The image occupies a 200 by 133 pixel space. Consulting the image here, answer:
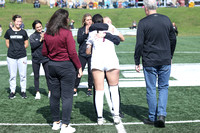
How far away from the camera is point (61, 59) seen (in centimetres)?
511

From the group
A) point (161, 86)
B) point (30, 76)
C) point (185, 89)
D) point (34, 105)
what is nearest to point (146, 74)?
point (161, 86)

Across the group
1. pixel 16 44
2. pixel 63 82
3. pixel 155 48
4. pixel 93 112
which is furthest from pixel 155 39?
pixel 16 44

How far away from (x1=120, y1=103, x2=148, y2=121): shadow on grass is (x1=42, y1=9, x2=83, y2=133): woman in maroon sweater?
4.82ft

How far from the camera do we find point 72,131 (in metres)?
5.23

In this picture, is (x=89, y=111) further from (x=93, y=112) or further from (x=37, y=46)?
(x=37, y=46)

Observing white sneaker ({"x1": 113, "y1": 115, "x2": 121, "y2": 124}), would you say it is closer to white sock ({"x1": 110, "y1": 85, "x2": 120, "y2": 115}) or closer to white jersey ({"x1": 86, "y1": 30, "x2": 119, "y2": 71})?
white sock ({"x1": 110, "y1": 85, "x2": 120, "y2": 115})

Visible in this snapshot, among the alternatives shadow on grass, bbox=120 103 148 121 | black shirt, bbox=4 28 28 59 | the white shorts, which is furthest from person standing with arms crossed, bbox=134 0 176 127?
black shirt, bbox=4 28 28 59

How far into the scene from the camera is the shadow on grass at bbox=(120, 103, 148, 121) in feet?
20.3

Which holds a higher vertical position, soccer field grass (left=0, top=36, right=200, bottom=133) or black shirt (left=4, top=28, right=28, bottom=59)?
black shirt (left=4, top=28, right=28, bottom=59)

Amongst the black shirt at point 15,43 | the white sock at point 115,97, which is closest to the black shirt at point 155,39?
the white sock at point 115,97

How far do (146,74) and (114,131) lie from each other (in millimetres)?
1099

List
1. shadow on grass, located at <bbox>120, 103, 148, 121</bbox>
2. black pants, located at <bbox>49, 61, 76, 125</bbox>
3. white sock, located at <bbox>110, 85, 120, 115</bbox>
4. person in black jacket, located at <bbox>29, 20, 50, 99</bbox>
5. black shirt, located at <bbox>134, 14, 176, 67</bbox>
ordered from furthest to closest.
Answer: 1. person in black jacket, located at <bbox>29, 20, 50, 99</bbox>
2. shadow on grass, located at <bbox>120, 103, 148, 121</bbox>
3. white sock, located at <bbox>110, 85, 120, 115</bbox>
4. black shirt, located at <bbox>134, 14, 176, 67</bbox>
5. black pants, located at <bbox>49, 61, 76, 125</bbox>

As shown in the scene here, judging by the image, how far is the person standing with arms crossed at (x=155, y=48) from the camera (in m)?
5.32

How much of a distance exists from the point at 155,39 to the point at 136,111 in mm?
1839
